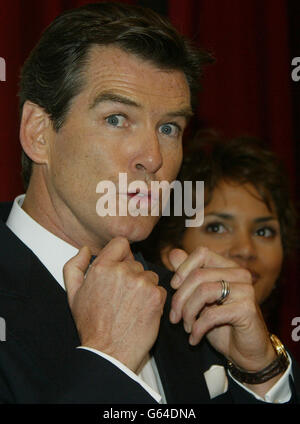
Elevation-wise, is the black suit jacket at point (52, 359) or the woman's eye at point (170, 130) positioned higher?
the woman's eye at point (170, 130)

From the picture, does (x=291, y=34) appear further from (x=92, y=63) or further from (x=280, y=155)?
(x=92, y=63)

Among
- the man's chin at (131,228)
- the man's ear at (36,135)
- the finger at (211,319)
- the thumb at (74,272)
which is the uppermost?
the man's ear at (36,135)

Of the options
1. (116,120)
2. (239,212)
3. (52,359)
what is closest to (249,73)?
(239,212)

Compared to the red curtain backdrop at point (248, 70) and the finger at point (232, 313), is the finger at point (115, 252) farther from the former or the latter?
the red curtain backdrop at point (248, 70)

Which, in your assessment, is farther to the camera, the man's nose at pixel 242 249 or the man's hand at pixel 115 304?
the man's nose at pixel 242 249

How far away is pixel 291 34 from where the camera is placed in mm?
2439

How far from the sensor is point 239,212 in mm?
2172

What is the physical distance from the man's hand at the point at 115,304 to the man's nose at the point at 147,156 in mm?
164

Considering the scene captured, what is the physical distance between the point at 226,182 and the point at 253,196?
0.10m

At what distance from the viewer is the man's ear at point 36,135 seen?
136 cm

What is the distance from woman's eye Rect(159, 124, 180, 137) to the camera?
137 cm

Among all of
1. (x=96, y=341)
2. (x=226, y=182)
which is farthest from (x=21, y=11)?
(x=96, y=341)

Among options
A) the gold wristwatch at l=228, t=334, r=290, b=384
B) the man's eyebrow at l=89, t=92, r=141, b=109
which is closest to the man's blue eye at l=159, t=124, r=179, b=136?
the man's eyebrow at l=89, t=92, r=141, b=109

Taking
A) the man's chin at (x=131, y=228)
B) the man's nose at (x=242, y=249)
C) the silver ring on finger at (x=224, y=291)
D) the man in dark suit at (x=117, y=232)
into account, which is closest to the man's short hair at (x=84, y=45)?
the man in dark suit at (x=117, y=232)
